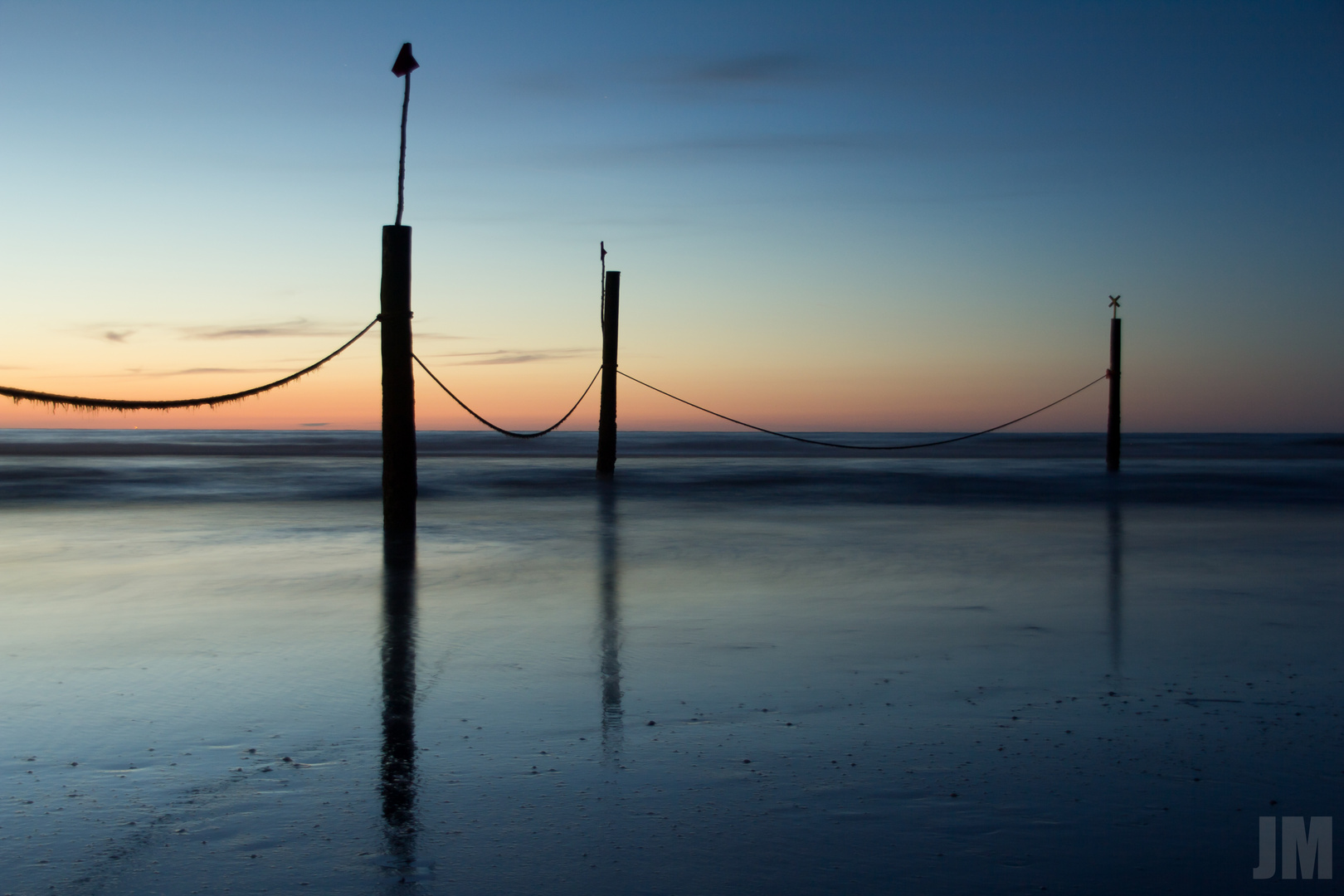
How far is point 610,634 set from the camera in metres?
6.70

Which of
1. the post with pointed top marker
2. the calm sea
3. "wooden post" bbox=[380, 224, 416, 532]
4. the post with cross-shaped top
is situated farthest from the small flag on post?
the post with cross-shaped top

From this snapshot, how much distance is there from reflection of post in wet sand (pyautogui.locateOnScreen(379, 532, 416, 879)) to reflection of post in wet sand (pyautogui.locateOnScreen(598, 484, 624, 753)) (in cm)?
83

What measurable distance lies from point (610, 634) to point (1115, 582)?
5057 millimetres

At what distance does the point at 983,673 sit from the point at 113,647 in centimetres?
521

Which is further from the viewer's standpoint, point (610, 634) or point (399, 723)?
point (610, 634)

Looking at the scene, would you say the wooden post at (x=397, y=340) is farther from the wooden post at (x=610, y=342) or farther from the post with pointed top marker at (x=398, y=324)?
the wooden post at (x=610, y=342)

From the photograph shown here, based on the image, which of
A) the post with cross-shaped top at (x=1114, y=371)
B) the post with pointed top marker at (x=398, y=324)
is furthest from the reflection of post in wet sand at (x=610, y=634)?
the post with cross-shaped top at (x=1114, y=371)

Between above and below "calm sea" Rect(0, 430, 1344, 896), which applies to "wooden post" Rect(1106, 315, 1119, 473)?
above

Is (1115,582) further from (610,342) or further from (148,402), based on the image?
(610,342)

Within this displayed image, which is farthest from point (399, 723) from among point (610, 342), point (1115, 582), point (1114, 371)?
point (1114, 371)

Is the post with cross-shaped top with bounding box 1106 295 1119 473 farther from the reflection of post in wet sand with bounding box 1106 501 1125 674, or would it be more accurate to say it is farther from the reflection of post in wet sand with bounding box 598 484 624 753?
the reflection of post in wet sand with bounding box 598 484 624 753

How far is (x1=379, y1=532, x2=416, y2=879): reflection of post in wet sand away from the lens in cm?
322

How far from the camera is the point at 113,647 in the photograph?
20.7 ft

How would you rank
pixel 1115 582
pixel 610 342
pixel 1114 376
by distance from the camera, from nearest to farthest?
1. pixel 1115 582
2. pixel 610 342
3. pixel 1114 376
